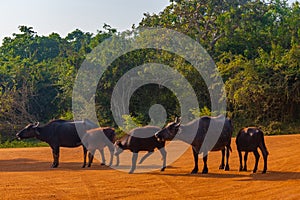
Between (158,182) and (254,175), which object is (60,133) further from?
(254,175)

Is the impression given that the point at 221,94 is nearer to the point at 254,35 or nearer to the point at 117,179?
the point at 254,35

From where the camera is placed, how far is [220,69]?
3098 centimetres

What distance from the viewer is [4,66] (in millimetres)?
42188

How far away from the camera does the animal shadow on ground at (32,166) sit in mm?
15197

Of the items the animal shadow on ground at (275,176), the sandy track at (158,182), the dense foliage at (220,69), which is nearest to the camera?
the sandy track at (158,182)

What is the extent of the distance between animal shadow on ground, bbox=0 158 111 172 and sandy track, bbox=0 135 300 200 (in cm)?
3

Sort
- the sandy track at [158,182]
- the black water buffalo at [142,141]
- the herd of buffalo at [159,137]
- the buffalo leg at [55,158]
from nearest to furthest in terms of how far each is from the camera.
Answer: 1. the sandy track at [158,182]
2. the herd of buffalo at [159,137]
3. the black water buffalo at [142,141]
4. the buffalo leg at [55,158]

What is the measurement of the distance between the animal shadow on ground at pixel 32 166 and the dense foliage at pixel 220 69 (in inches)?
525

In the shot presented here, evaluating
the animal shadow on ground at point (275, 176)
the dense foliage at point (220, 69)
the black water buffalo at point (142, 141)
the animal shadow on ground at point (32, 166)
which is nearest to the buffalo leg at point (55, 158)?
the animal shadow on ground at point (32, 166)

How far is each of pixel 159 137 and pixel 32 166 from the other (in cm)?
586

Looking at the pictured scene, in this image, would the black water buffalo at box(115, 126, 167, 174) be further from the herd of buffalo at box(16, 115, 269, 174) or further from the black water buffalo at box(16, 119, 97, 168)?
the black water buffalo at box(16, 119, 97, 168)

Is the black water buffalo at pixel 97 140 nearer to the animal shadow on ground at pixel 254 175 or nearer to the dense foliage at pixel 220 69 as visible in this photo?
the animal shadow on ground at pixel 254 175

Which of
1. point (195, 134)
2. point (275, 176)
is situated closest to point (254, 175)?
point (275, 176)

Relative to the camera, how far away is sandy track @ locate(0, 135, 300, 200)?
961 centimetres
